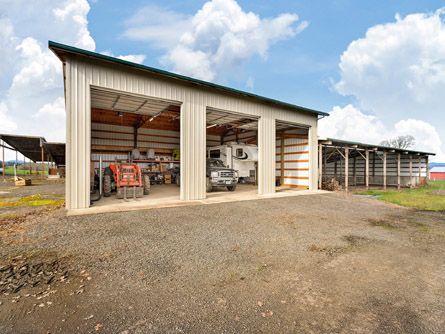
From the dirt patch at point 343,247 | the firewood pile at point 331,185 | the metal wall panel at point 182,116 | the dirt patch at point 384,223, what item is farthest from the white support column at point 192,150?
the firewood pile at point 331,185

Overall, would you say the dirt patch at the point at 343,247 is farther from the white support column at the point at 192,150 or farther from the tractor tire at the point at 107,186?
the tractor tire at the point at 107,186

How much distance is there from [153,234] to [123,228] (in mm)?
961

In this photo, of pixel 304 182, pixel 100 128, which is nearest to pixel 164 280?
pixel 304 182

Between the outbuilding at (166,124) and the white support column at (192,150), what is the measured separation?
5 cm

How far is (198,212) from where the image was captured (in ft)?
25.3

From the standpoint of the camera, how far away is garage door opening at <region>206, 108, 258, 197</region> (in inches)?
519

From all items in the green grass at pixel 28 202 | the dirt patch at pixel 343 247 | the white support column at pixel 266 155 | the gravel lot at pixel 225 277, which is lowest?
the dirt patch at pixel 343 247

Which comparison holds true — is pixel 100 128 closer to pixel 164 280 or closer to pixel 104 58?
pixel 104 58

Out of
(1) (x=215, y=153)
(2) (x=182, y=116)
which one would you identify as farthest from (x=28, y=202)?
(1) (x=215, y=153)

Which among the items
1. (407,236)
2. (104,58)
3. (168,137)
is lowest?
(407,236)

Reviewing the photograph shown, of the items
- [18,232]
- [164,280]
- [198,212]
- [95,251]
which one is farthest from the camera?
[198,212]

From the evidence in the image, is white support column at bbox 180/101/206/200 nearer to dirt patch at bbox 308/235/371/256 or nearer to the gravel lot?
the gravel lot

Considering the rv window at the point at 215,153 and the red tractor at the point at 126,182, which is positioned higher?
the rv window at the point at 215,153

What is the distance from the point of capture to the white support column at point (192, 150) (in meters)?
10.1
